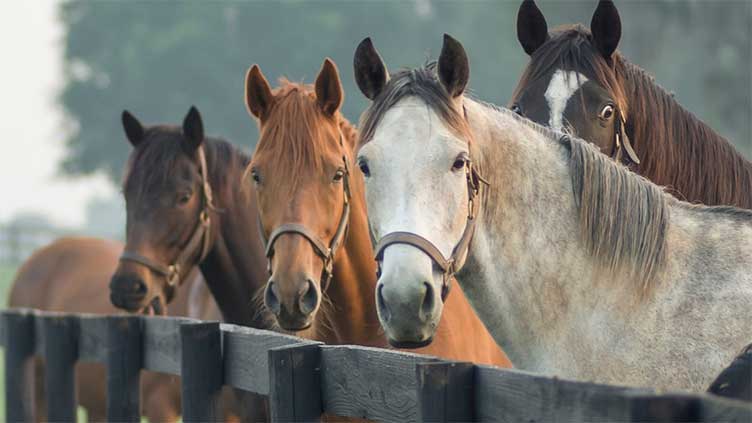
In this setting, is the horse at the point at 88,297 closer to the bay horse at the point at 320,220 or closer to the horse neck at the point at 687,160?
the bay horse at the point at 320,220

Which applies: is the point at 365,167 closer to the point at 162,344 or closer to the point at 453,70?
the point at 453,70

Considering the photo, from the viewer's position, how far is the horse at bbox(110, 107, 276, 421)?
6.35 meters

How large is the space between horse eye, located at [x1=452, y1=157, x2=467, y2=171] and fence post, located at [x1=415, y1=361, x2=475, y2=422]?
2.75 ft

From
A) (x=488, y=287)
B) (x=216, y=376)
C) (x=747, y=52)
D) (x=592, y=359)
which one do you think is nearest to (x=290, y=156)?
(x=216, y=376)

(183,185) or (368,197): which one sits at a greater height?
(183,185)

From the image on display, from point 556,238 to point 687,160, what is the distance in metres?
1.27

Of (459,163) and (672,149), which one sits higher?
(672,149)

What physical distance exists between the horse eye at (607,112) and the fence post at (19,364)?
3366 millimetres

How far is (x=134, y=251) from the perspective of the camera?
6352mm

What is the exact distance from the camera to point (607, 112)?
15.0 ft

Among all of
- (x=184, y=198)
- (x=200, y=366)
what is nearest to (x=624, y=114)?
(x=200, y=366)

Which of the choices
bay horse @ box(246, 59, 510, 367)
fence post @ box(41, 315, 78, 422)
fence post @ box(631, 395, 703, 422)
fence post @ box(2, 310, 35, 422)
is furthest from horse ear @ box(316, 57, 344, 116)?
fence post @ box(631, 395, 703, 422)

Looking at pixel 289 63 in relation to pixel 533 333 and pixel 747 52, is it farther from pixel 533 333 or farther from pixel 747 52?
pixel 533 333

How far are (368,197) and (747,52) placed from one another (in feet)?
111
